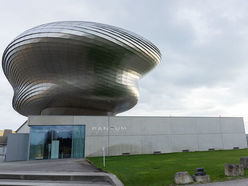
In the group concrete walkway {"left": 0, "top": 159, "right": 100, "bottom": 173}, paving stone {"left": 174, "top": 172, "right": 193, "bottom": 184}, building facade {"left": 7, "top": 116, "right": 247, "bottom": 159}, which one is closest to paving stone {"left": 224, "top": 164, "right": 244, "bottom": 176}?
paving stone {"left": 174, "top": 172, "right": 193, "bottom": 184}

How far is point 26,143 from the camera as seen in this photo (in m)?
22.8

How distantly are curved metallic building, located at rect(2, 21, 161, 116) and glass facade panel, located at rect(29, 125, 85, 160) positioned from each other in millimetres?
8045

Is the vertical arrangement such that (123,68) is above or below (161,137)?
above

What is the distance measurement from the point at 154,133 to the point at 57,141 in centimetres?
1248

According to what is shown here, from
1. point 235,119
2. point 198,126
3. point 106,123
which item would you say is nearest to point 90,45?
point 106,123

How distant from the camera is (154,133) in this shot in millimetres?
25125

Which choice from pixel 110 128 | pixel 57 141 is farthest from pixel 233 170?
pixel 57 141

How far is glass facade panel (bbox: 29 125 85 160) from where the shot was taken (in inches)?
846

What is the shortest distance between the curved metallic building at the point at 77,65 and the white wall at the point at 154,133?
7596mm

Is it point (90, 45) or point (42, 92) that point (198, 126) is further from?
point (42, 92)

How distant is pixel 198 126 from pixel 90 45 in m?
19.5

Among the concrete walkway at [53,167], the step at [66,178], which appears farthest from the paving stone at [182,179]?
the concrete walkway at [53,167]

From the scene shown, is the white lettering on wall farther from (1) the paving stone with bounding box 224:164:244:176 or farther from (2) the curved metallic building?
(1) the paving stone with bounding box 224:164:244:176

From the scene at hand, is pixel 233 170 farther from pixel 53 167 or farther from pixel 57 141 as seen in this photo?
pixel 57 141
